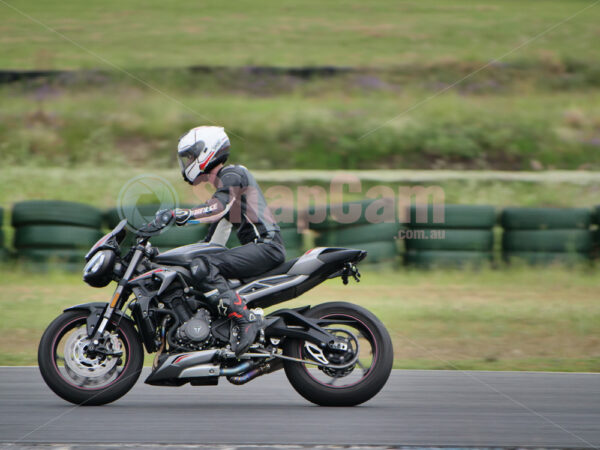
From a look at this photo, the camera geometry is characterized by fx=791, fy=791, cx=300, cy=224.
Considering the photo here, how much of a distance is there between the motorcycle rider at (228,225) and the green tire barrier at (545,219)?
6.77 metres

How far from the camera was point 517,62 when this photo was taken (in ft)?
79.9

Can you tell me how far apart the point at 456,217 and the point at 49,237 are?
18.9ft

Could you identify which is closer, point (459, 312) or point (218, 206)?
point (218, 206)

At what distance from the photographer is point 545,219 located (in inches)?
452

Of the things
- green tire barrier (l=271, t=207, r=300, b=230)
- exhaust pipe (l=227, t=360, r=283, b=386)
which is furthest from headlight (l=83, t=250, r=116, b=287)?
green tire barrier (l=271, t=207, r=300, b=230)

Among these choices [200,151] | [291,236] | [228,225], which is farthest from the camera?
[291,236]

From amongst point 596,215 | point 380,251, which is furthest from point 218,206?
point 596,215

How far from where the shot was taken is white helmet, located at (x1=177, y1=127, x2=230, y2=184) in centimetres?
550

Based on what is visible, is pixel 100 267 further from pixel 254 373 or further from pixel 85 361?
pixel 254 373

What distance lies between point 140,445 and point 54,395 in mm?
1543

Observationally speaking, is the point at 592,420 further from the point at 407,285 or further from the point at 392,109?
the point at 392,109

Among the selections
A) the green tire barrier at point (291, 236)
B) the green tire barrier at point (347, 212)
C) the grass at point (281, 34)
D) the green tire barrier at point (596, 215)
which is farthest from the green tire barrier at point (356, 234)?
the grass at point (281, 34)

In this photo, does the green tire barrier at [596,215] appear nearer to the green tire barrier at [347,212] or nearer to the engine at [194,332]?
the green tire barrier at [347,212]

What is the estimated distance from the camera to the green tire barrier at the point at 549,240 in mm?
11445
